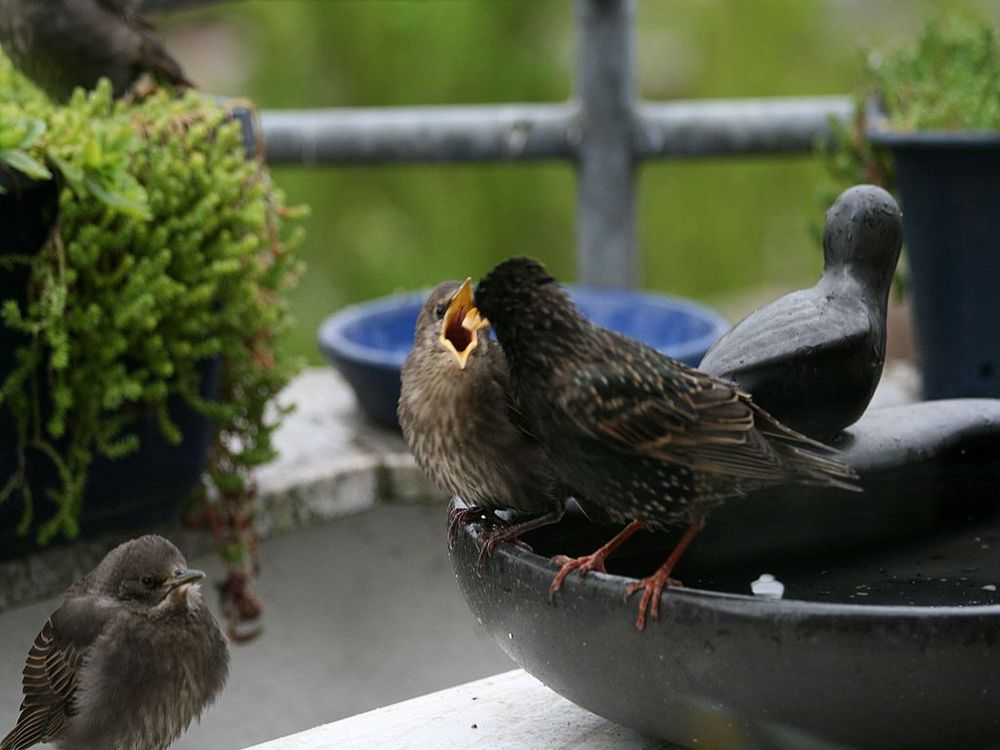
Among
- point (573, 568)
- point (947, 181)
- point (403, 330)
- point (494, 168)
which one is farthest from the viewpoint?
point (494, 168)

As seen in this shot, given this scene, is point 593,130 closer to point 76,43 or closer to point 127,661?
point 76,43

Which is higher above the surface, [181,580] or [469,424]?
[469,424]

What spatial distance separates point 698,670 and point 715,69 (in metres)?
4.79

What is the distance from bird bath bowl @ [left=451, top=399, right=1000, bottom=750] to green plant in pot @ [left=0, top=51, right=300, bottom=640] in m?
0.98

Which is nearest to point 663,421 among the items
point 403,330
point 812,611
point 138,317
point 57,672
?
point 812,611

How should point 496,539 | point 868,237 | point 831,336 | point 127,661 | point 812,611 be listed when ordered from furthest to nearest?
1. point 127,661
2. point 868,237
3. point 831,336
4. point 496,539
5. point 812,611

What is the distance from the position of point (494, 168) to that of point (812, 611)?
421 centimetres

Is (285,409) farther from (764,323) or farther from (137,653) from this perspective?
(764,323)

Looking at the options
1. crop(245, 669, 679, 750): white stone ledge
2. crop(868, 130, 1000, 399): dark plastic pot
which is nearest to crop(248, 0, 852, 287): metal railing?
crop(868, 130, 1000, 399): dark plastic pot

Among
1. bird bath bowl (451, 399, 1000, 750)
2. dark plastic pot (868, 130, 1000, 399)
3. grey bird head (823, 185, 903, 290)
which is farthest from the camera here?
dark plastic pot (868, 130, 1000, 399)

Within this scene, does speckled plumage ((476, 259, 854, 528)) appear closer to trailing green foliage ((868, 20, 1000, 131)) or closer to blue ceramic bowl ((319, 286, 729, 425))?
blue ceramic bowl ((319, 286, 729, 425))

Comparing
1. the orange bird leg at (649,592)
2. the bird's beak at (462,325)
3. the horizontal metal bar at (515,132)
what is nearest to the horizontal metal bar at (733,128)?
the horizontal metal bar at (515,132)

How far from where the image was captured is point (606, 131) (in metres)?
3.77

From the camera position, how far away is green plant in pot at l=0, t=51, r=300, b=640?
2.54 m
